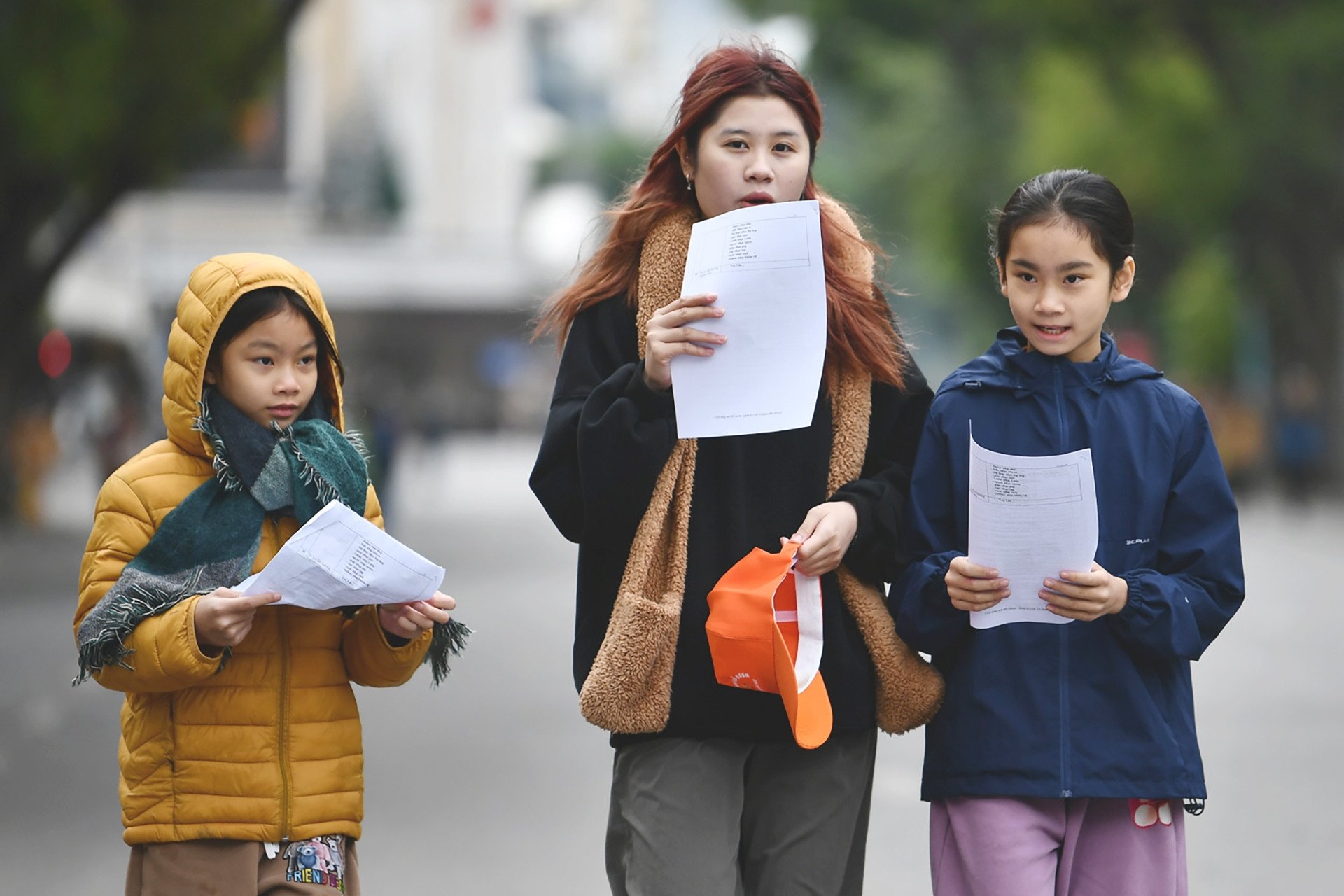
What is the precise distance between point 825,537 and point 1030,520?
344 mm

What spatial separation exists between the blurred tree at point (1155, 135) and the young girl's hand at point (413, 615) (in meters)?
12.0

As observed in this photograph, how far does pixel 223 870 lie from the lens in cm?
314

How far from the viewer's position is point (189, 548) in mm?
3193

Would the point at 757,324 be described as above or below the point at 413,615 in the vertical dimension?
above

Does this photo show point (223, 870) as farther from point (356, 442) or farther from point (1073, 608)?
point (1073, 608)

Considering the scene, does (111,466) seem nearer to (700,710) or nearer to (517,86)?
(700,710)

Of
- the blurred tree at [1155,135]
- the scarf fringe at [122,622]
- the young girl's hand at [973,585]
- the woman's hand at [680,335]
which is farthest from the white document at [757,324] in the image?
the blurred tree at [1155,135]

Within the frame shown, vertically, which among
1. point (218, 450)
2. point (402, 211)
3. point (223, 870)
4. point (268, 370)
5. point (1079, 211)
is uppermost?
point (402, 211)

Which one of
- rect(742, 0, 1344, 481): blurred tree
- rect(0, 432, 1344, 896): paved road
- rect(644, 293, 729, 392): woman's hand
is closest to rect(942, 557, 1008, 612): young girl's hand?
rect(644, 293, 729, 392): woman's hand

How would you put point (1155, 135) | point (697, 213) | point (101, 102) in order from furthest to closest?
1. point (1155, 135)
2. point (101, 102)
3. point (697, 213)

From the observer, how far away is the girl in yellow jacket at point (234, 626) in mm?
3135

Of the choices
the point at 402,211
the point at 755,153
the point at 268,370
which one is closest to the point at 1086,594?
the point at 755,153

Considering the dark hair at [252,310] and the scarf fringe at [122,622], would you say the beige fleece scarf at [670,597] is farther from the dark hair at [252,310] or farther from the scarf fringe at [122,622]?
the scarf fringe at [122,622]

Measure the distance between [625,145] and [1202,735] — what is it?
85342 mm
